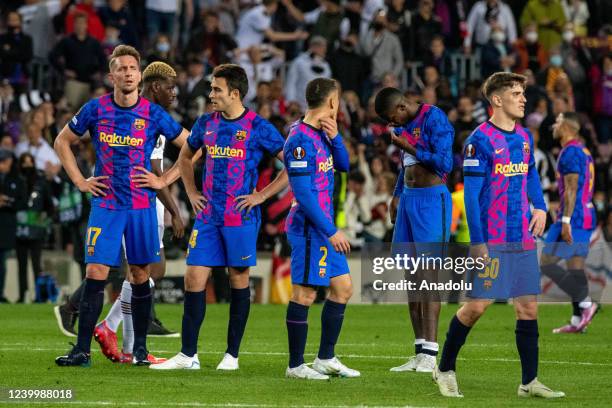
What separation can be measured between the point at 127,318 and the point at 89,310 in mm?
821

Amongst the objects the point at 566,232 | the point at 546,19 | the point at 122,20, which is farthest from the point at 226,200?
the point at 546,19

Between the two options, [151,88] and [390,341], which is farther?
[390,341]

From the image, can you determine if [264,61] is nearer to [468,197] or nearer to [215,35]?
[215,35]

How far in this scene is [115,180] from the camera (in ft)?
40.4

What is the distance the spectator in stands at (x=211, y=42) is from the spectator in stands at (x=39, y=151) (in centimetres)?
412

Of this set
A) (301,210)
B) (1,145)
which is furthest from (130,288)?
(1,145)

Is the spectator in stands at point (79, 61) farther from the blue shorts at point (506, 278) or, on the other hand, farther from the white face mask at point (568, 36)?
the blue shorts at point (506, 278)

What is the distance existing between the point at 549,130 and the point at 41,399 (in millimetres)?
15852

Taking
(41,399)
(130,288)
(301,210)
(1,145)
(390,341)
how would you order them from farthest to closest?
(1,145) < (390,341) < (130,288) < (301,210) < (41,399)

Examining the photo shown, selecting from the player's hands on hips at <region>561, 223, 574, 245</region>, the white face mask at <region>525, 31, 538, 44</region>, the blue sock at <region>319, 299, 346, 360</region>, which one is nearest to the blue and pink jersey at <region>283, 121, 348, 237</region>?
the blue sock at <region>319, 299, 346, 360</region>

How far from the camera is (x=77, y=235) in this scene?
2044 cm

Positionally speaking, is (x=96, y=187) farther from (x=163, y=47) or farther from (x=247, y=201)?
(x=163, y=47)

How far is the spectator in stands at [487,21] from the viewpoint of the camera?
27781mm

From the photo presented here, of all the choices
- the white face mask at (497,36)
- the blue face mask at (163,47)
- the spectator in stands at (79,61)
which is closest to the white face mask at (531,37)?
the white face mask at (497,36)
